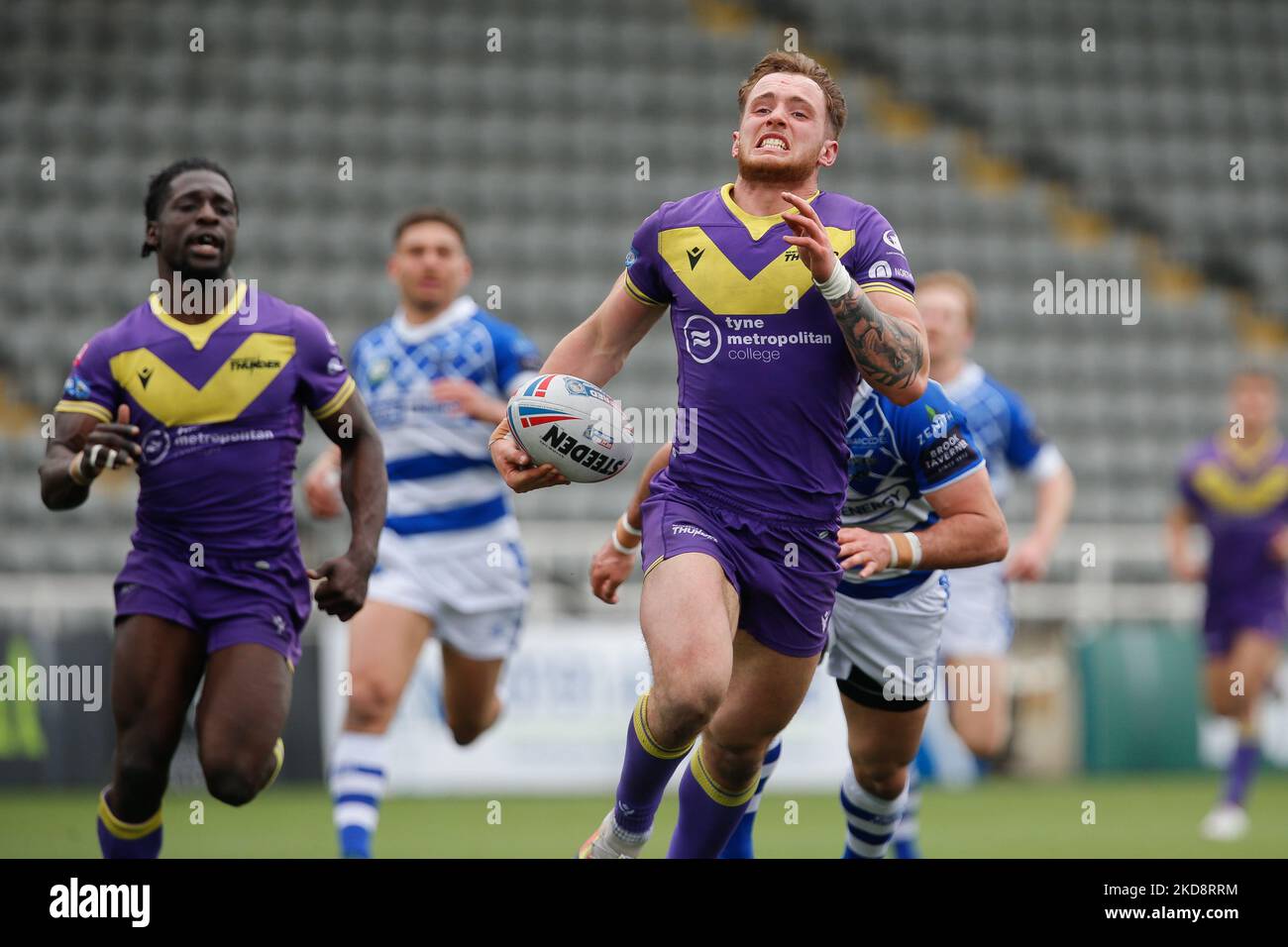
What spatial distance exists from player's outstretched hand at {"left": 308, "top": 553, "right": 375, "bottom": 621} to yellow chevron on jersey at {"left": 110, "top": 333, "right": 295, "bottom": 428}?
24.2 inches

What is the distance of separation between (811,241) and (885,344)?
0.39m

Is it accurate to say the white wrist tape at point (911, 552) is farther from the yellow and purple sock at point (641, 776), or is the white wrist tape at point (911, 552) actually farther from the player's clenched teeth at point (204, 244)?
the player's clenched teeth at point (204, 244)

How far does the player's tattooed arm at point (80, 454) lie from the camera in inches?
211

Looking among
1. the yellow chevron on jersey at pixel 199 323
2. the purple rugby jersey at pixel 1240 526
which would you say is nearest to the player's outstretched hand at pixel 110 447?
the yellow chevron on jersey at pixel 199 323

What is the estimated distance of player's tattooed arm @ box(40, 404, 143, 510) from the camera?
536 cm

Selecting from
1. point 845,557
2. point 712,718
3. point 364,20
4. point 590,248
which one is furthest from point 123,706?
point 364,20

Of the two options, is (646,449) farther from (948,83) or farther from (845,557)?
(845,557)

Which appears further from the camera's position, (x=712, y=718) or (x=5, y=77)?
(x=5, y=77)

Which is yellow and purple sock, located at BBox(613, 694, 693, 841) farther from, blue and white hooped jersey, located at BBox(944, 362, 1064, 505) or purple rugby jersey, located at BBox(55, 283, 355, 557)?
blue and white hooped jersey, located at BBox(944, 362, 1064, 505)

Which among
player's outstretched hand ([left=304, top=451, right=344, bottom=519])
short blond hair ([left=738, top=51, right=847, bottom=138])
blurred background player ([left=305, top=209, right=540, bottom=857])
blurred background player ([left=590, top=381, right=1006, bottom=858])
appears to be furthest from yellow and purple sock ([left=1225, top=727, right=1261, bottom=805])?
short blond hair ([left=738, top=51, right=847, bottom=138])

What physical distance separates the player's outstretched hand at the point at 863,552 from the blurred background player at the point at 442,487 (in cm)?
257

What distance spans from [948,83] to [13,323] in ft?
32.1

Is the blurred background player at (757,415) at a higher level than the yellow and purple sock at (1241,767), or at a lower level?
higher

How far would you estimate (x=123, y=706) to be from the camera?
5.75 m
